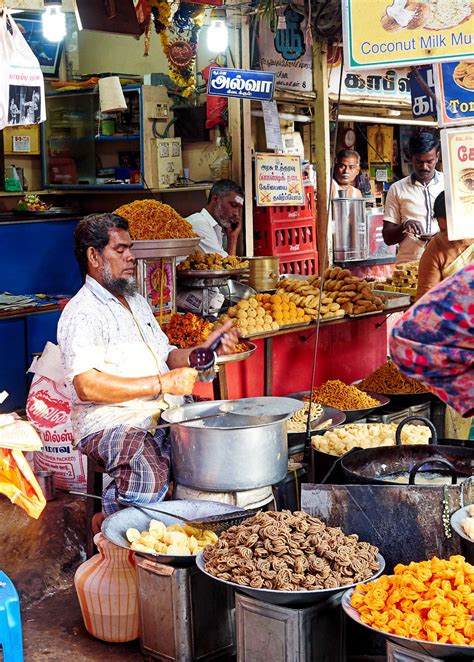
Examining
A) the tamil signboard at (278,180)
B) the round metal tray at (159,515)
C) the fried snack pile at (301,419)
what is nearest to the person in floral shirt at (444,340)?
the round metal tray at (159,515)

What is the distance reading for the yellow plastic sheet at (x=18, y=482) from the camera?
3.36m

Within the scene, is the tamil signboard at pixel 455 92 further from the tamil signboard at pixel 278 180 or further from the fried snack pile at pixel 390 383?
the tamil signboard at pixel 278 180

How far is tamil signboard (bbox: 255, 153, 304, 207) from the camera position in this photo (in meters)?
8.43

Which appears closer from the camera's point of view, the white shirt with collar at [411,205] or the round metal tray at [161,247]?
the round metal tray at [161,247]

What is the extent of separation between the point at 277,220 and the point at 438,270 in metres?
3.13

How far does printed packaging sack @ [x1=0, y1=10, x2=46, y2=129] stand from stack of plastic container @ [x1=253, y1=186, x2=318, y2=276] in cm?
410

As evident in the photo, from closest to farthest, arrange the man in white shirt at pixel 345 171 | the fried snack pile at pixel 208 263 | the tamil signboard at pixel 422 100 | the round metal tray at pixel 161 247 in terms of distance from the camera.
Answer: the round metal tray at pixel 161 247 → the fried snack pile at pixel 208 263 → the tamil signboard at pixel 422 100 → the man in white shirt at pixel 345 171

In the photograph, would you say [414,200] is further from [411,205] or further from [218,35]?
[218,35]

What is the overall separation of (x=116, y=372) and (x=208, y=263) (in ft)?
8.11

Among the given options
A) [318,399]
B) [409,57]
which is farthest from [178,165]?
[409,57]

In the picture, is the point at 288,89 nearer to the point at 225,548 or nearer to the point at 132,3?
the point at 132,3

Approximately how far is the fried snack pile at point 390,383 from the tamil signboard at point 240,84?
2544 mm

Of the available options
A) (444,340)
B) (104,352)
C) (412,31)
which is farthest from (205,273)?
(444,340)


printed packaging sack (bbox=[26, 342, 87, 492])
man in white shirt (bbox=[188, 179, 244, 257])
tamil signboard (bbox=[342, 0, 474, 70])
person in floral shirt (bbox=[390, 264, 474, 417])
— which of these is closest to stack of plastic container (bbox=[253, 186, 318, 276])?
man in white shirt (bbox=[188, 179, 244, 257])
